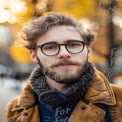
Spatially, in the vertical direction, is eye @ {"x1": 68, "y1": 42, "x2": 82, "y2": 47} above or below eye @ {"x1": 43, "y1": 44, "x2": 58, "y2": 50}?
above

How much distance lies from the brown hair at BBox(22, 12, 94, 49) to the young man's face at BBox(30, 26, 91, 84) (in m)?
0.04

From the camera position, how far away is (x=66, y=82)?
2.58m

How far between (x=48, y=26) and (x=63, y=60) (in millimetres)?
301

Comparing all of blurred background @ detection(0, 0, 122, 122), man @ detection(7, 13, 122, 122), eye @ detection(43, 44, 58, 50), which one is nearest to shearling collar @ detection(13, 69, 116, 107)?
man @ detection(7, 13, 122, 122)

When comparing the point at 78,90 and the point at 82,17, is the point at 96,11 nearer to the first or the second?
the point at 82,17

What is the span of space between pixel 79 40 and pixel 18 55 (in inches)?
112

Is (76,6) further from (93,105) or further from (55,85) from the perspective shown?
(93,105)

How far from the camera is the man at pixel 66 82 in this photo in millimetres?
2529

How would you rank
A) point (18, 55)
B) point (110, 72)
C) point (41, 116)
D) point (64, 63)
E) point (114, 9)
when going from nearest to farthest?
1. point (64, 63)
2. point (41, 116)
3. point (110, 72)
4. point (114, 9)
5. point (18, 55)

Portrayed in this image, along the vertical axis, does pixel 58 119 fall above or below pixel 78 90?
below

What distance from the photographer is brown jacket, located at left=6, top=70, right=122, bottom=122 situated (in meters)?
2.50

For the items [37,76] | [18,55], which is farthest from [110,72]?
[18,55]

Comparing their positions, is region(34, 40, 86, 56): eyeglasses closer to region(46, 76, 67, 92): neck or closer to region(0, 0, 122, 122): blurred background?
region(46, 76, 67, 92): neck

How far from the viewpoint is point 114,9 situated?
4.22 metres
